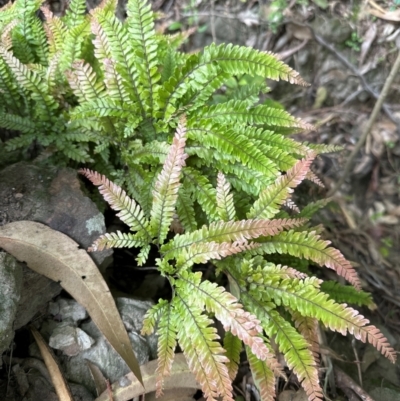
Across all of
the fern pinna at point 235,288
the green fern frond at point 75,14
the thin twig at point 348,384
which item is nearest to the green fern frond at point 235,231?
the fern pinna at point 235,288

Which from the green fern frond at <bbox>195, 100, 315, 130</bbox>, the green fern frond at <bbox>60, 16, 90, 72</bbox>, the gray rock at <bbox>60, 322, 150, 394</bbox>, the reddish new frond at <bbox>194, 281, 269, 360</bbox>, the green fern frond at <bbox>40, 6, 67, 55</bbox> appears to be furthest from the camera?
the green fern frond at <bbox>40, 6, 67, 55</bbox>

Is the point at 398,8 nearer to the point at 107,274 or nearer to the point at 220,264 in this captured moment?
the point at 220,264

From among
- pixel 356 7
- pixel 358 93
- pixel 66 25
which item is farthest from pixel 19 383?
pixel 356 7

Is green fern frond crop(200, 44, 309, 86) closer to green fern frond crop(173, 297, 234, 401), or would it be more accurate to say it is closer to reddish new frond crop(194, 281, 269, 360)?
reddish new frond crop(194, 281, 269, 360)

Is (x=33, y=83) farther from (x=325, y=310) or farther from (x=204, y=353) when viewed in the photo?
(x=325, y=310)

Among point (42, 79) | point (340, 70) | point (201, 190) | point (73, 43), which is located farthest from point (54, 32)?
point (340, 70)

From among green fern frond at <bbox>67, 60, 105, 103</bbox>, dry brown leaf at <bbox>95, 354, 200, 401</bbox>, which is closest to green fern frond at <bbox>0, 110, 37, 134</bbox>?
green fern frond at <bbox>67, 60, 105, 103</bbox>
